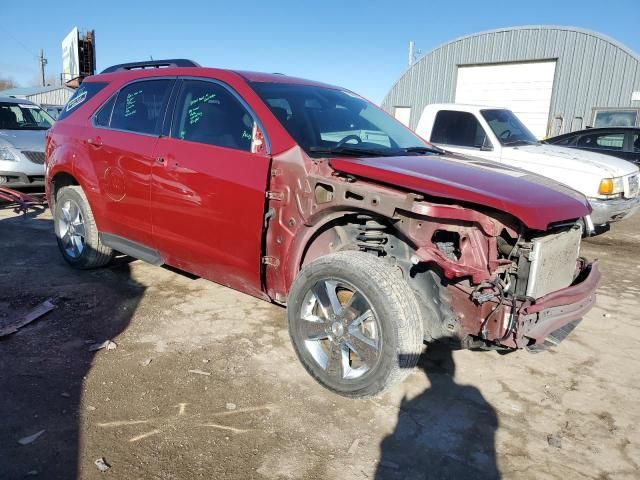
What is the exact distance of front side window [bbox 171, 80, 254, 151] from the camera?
3.36 metres

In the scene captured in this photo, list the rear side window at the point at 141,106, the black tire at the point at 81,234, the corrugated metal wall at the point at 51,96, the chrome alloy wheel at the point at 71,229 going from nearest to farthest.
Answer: the rear side window at the point at 141,106
the black tire at the point at 81,234
the chrome alloy wheel at the point at 71,229
the corrugated metal wall at the point at 51,96

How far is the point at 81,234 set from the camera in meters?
4.77

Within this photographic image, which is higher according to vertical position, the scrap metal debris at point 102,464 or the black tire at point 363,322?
the black tire at point 363,322

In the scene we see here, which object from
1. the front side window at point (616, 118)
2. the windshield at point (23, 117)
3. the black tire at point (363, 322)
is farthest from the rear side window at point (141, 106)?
the front side window at point (616, 118)

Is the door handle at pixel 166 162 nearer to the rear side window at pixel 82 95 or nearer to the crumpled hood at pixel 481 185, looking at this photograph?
the crumpled hood at pixel 481 185

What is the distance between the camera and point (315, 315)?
3.05 m

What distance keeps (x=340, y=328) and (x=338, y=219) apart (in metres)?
0.65

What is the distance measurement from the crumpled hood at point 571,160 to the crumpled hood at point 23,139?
7.55 m

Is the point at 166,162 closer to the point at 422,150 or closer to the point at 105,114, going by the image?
the point at 105,114

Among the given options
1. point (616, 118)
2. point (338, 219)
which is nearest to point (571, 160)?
point (338, 219)

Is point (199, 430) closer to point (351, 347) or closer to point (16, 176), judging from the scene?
point (351, 347)

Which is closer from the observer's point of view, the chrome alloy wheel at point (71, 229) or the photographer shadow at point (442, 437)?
the photographer shadow at point (442, 437)

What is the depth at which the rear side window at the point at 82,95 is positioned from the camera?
4.65m

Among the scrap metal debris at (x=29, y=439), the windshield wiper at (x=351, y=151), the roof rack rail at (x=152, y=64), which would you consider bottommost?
the scrap metal debris at (x=29, y=439)
